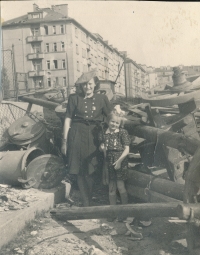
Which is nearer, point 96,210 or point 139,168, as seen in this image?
point 96,210

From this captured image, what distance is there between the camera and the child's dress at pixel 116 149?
3.84 meters

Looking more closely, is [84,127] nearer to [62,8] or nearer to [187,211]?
[62,8]

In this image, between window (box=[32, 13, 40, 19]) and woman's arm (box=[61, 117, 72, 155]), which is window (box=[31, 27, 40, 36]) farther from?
woman's arm (box=[61, 117, 72, 155])

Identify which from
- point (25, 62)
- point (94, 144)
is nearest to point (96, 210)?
point (94, 144)

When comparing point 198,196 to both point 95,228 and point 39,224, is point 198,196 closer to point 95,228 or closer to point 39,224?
point 95,228

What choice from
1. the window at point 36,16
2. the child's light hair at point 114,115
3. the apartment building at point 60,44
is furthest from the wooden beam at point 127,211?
the window at point 36,16

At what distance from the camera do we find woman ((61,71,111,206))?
4.02 meters

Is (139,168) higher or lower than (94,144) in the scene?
lower

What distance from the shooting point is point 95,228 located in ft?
11.7

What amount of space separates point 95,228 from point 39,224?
2.07 ft

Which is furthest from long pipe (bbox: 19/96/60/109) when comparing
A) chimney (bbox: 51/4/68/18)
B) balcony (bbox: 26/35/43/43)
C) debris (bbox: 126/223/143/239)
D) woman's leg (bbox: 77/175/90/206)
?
debris (bbox: 126/223/143/239)

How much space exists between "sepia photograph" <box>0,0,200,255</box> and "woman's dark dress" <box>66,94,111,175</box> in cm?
1

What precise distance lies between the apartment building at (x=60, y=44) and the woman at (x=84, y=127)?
1.57 feet

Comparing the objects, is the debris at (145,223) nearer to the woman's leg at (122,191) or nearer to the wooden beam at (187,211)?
the woman's leg at (122,191)
